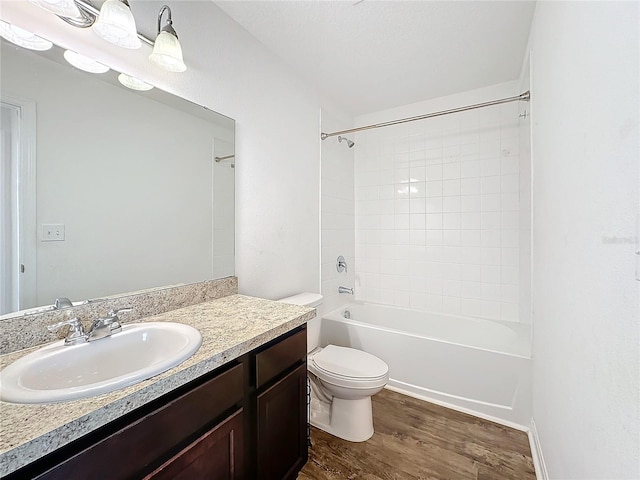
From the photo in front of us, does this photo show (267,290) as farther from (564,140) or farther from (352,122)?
(352,122)

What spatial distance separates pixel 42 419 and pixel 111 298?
25.2 inches

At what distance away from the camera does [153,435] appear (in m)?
0.75

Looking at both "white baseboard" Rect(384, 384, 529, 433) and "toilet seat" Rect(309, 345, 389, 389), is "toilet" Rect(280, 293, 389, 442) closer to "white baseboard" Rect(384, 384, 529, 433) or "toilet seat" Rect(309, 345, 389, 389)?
"toilet seat" Rect(309, 345, 389, 389)

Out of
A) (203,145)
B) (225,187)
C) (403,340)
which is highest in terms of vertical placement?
(203,145)

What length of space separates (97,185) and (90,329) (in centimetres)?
56

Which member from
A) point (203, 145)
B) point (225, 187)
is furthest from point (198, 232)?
point (203, 145)

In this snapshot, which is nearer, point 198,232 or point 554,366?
point 554,366

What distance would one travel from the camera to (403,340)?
217 centimetres

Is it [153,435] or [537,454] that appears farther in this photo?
[537,454]

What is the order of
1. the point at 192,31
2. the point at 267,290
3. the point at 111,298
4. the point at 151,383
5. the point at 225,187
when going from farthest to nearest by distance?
the point at 267,290
the point at 225,187
the point at 192,31
the point at 111,298
the point at 151,383

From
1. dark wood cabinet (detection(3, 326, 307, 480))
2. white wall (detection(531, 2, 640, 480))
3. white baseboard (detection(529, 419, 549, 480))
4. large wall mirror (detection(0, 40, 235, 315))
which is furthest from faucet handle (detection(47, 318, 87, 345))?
white baseboard (detection(529, 419, 549, 480))

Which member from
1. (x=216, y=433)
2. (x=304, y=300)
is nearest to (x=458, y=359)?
(x=304, y=300)

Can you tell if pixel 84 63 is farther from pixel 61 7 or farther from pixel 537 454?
pixel 537 454

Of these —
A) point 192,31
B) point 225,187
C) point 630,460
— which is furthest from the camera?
point 225,187
